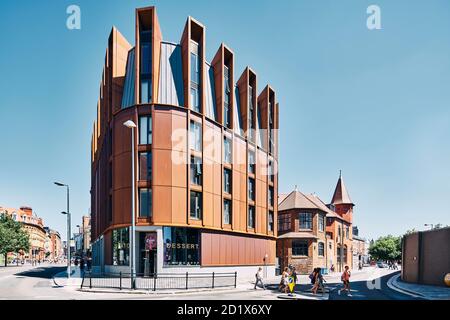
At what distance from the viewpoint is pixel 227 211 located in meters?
41.4

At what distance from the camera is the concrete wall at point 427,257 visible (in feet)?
111

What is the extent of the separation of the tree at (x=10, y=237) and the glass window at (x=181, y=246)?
5542cm

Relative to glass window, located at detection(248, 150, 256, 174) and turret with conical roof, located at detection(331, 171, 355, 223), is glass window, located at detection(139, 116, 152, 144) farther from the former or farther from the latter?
turret with conical roof, located at detection(331, 171, 355, 223)

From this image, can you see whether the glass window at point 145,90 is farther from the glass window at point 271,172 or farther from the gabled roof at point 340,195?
the gabled roof at point 340,195

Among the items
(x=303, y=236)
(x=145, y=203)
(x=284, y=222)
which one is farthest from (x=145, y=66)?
(x=284, y=222)

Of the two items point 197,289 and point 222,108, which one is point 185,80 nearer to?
point 222,108

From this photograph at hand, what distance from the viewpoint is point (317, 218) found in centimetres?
6456

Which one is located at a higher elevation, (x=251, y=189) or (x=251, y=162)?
(x=251, y=162)

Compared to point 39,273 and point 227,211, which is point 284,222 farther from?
point 39,273

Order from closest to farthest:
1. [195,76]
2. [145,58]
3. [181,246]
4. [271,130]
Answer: [181,246]
[145,58]
[195,76]
[271,130]

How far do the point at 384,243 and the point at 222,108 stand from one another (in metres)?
92.8

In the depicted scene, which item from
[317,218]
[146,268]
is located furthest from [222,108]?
[317,218]

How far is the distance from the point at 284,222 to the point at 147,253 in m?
35.9

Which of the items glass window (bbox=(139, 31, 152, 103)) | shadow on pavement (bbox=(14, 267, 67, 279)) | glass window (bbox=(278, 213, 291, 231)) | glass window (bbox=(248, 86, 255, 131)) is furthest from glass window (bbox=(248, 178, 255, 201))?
shadow on pavement (bbox=(14, 267, 67, 279))
